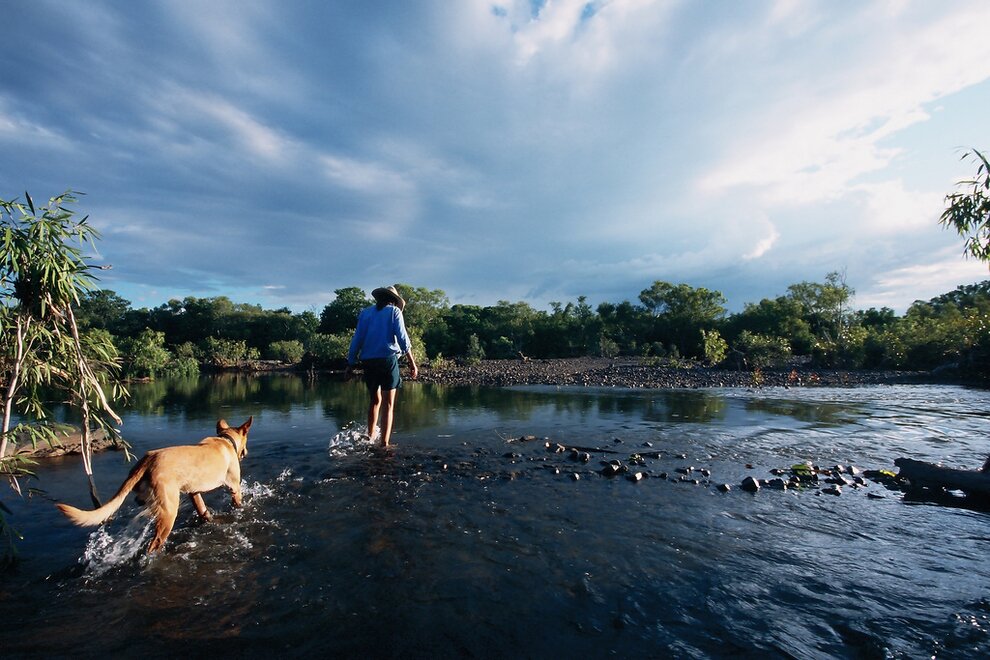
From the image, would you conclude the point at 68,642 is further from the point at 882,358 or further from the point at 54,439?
the point at 882,358

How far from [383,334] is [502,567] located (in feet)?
17.6

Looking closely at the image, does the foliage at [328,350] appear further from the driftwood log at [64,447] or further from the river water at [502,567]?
the river water at [502,567]

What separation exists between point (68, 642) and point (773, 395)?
21.2 meters

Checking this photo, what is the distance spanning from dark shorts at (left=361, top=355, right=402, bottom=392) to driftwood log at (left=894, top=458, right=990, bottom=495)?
8.19 m

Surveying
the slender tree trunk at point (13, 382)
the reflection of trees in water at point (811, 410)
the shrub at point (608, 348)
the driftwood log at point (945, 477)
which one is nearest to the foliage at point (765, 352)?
the reflection of trees in water at point (811, 410)

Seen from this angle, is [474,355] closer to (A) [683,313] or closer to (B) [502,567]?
(A) [683,313]

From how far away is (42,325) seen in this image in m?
3.85

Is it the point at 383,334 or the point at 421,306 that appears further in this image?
the point at 421,306

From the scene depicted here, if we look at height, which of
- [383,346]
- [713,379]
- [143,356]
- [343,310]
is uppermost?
[343,310]

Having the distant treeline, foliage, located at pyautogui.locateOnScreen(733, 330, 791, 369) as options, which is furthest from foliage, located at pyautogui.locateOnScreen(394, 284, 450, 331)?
foliage, located at pyautogui.locateOnScreen(733, 330, 791, 369)

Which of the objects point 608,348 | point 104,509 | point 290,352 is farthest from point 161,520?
point 290,352

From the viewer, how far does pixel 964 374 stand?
25.0m

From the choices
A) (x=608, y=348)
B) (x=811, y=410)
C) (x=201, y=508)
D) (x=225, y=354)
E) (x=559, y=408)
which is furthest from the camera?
(x=608, y=348)

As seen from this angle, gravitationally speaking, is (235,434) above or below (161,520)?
above
